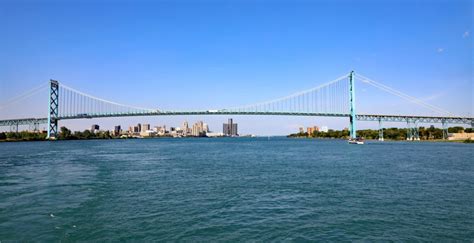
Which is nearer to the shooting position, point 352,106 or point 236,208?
point 236,208

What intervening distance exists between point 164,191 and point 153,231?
5.41 metres

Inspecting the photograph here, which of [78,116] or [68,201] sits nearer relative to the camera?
[68,201]

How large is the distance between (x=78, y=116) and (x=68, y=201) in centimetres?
7731

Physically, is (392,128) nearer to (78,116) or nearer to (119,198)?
(78,116)

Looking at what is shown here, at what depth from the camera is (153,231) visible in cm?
833

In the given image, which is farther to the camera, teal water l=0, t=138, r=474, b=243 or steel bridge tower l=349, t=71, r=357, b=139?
steel bridge tower l=349, t=71, r=357, b=139

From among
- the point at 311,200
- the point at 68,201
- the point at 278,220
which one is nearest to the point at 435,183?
the point at 311,200

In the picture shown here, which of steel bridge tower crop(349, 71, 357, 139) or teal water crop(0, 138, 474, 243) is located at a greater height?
steel bridge tower crop(349, 71, 357, 139)

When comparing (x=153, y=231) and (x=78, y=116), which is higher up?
(x=78, y=116)

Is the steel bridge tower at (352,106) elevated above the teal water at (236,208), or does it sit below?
above

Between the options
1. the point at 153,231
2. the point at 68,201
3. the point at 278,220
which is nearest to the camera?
the point at 153,231

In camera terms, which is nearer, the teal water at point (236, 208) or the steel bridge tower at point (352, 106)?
the teal water at point (236, 208)

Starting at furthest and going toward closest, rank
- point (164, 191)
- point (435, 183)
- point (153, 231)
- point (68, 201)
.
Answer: point (435, 183) < point (164, 191) < point (68, 201) < point (153, 231)

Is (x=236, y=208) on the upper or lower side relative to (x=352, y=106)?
lower
